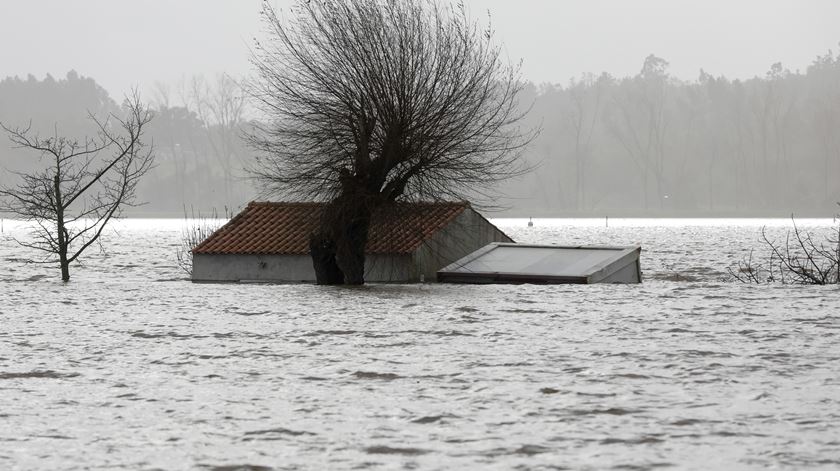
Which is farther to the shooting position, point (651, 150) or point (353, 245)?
point (651, 150)

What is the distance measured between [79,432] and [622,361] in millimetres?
7628

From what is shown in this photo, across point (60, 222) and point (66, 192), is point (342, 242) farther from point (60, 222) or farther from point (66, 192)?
point (66, 192)

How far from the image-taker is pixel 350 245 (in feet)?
125

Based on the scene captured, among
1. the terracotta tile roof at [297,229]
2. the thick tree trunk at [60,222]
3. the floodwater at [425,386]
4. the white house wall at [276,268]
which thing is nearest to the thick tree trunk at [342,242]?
the terracotta tile roof at [297,229]

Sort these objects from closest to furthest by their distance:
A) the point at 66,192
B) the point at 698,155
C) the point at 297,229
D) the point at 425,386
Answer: the point at 425,386
the point at 297,229
the point at 66,192
the point at 698,155

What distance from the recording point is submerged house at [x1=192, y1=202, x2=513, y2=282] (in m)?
40.8

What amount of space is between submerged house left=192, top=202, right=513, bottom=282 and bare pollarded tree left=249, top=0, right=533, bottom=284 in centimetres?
157

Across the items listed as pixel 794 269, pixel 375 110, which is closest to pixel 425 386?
pixel 375 110

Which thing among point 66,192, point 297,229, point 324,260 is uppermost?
point 66,192

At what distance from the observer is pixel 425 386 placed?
1443 cm

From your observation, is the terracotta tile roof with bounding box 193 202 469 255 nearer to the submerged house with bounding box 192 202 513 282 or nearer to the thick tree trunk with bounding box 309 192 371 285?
the submerged house with bounding box 192 202 513 282

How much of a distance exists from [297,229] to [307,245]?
5.63 ft

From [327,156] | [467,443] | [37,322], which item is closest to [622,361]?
[467,443]

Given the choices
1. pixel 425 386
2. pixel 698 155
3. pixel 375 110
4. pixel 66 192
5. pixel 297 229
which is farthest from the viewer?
pixel 698 155
